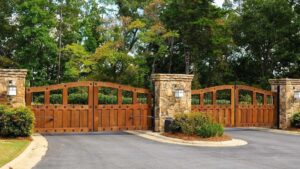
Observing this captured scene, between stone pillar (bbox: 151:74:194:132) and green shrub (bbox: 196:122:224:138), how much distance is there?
334 cm

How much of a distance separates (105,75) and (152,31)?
564 cm

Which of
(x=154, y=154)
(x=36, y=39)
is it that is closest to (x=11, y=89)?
(x=154, y=154)

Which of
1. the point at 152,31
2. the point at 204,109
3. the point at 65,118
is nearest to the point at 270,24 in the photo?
the point at 152,31

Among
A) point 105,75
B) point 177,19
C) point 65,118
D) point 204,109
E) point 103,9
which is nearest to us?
point 65,118

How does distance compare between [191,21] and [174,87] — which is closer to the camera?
[174,87]

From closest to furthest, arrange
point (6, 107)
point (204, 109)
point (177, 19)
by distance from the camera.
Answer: point (6, 107) < point (204, 109) < point (177, 19)

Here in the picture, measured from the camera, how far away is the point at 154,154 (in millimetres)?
13922

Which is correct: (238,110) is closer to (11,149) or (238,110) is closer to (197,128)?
(197,128)

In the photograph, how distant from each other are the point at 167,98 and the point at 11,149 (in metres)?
9.54

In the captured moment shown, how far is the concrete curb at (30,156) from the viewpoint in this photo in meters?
→ 11.0

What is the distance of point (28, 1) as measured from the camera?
39781 millimetres

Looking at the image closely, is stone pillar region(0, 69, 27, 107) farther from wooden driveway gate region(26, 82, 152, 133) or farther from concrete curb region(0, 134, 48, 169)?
concrete curb region(0, 134, 48, 169)

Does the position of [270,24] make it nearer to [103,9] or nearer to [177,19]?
[177,19]

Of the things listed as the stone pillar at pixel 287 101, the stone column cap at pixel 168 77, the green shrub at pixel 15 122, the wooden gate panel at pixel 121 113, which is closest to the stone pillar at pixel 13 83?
the green shrub at pixel 15 122
